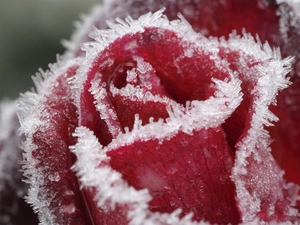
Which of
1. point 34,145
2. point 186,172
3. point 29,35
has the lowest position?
point 186,172

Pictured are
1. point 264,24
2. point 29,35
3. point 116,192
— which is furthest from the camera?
point 29,35

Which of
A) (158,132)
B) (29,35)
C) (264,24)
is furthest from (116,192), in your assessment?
(29,35)

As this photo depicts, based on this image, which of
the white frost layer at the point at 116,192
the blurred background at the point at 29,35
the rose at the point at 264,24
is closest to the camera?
the white frost layer at the point at 116,192

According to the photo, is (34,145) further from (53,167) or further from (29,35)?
(29,35)

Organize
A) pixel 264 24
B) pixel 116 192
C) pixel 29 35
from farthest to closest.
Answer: pixel 29 35 → pixel 264 24 → pixel 116 192

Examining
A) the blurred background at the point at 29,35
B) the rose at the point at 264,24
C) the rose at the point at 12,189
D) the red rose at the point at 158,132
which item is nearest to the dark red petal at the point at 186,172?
the red rose at the point at 158,132

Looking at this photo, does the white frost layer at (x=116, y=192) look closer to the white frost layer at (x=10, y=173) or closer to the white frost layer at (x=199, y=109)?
the white frost layer at (x=199, y=109)

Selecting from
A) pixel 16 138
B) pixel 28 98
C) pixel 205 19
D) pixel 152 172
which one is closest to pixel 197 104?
pixel 152 172
